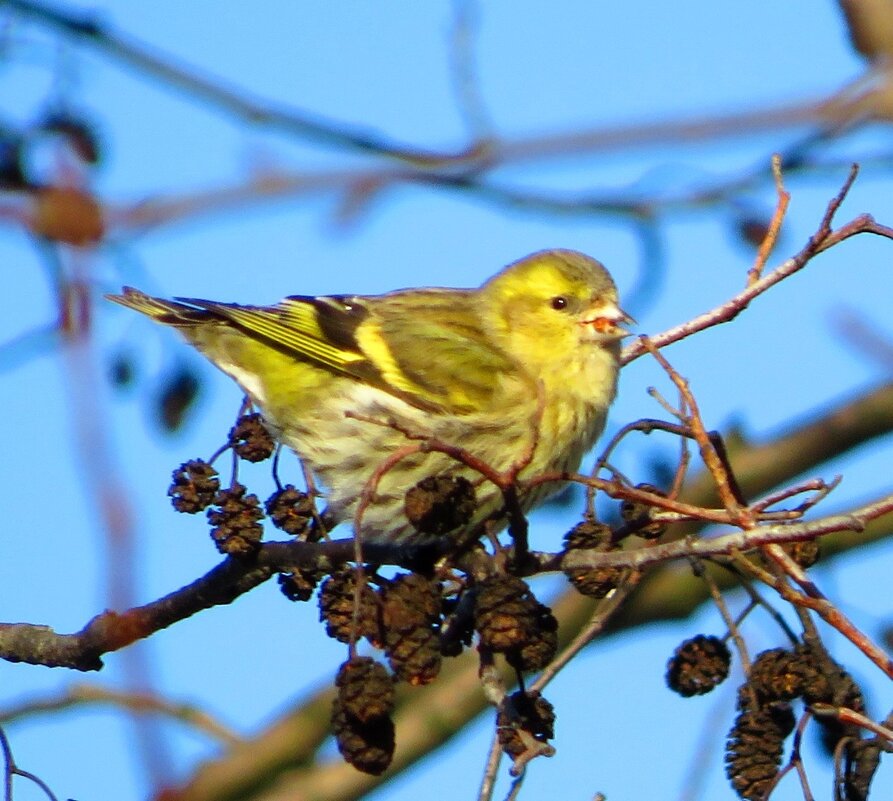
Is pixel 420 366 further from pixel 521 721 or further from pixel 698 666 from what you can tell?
pixel 521 721

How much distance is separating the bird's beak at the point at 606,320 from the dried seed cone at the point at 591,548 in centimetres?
139

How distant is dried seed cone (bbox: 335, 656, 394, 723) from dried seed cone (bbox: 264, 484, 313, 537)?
2.56 feet

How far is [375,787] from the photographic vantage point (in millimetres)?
4898

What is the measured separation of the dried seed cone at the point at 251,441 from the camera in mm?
2578

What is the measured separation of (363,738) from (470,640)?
1.05 feet

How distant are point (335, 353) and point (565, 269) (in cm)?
61

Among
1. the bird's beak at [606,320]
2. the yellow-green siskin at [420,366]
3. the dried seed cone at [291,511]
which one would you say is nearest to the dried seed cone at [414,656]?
the dried seed cone at [291,511]

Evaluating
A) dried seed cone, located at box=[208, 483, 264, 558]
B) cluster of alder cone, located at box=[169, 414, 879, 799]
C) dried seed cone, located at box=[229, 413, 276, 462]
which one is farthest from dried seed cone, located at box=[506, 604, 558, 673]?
dried seed cone, located at box=[229, 413, 276, 462]

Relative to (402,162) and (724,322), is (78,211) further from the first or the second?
(402,162)

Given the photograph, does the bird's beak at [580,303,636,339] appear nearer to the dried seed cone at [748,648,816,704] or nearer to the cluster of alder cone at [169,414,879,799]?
the cluster of alder cone at [169,414,879,799]

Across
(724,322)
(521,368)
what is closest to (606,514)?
(521,368)

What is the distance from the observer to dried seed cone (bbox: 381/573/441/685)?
192cm

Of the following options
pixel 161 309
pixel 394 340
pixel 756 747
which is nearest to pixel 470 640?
pixel 756 747

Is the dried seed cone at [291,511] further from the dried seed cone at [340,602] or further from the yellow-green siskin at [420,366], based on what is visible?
the yellow-green siskin at [420,366]
